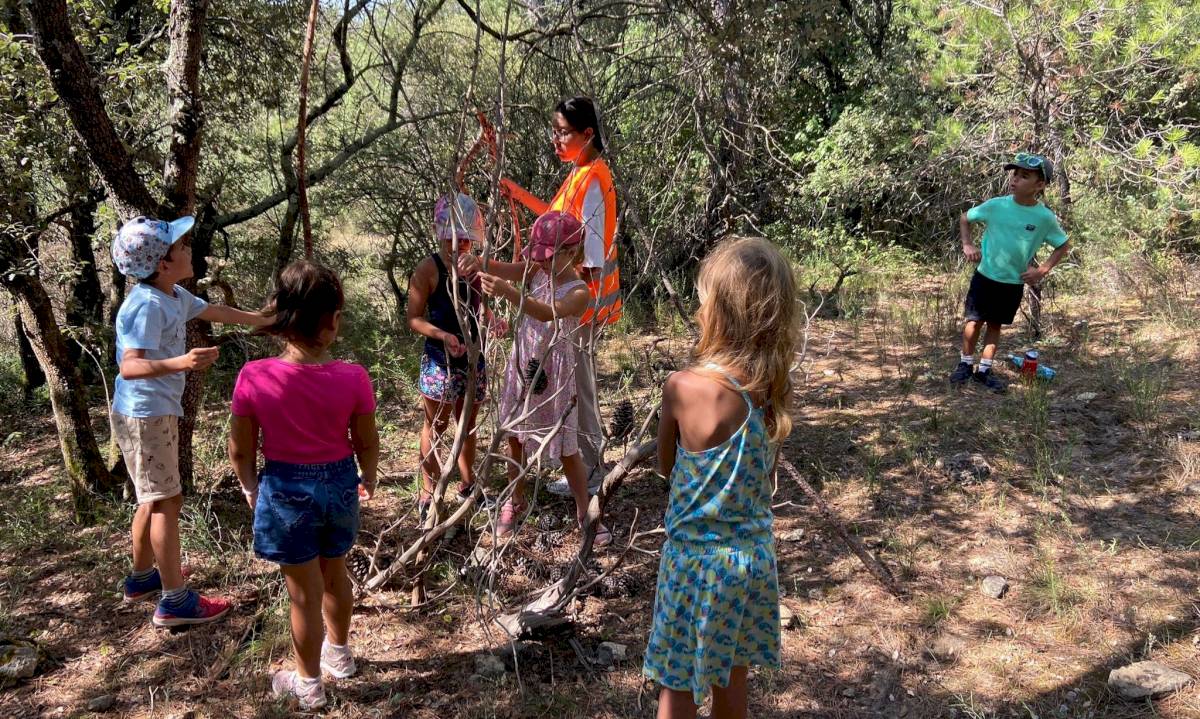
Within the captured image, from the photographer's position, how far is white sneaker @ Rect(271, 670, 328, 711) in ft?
7.62

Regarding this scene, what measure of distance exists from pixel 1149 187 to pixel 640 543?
570 cm

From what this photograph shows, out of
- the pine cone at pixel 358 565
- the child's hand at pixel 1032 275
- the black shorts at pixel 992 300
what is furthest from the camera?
the black shorts at pixel 992 300

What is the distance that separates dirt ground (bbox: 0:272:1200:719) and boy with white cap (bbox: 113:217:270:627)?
154 millimetres

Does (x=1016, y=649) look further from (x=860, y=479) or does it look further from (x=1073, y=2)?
(x=1073, y=2)

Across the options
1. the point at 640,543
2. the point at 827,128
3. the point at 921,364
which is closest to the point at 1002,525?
the point at 640,543

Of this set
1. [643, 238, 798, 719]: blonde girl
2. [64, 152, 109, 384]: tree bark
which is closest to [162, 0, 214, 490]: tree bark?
[64, 152, 109, 384]: tree bark

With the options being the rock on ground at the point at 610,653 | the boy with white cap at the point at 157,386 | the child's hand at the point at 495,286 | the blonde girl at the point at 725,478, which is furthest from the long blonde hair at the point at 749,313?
the boy with white cap at the point at 157,386

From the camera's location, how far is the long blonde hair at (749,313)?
5.72 feet

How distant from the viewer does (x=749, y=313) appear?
1.75 metres

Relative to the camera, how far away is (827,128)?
8.73 m

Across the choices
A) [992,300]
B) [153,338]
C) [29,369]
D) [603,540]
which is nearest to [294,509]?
[153,338]

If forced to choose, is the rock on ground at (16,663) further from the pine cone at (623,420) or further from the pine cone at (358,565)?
the pine cone at (623,420)

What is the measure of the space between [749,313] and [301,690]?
180 centimetres

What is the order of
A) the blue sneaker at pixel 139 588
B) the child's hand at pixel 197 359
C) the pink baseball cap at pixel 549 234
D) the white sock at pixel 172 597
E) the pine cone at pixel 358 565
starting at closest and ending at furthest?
the child's hand at pixel 197 359
the pink baseball cap at pixel 549 234
the white sock at pixel 172 597
the blue sneaker at pixel 139 588
the pine cone at pixel 358 565
